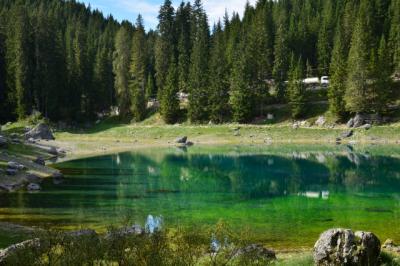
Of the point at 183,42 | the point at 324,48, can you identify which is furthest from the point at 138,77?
the point at 324,48

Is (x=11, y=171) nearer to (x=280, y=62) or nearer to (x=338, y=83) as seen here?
(x=338, y=83)

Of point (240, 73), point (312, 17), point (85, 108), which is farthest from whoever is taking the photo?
point (312, 17)

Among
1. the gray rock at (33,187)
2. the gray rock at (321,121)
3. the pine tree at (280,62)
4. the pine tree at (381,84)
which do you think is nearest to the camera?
the gray rock at (33,187)

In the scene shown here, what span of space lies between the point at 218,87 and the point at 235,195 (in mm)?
69934

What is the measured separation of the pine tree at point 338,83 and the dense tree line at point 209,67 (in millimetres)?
207

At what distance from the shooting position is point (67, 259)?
31.4ft

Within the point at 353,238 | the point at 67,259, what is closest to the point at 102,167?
the point at 353,238

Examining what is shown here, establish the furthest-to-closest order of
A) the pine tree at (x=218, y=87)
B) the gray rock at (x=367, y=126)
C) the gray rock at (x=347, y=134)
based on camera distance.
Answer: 1. the pine tree at (x=218, y=87)
2. the gray rock at (x=367, y=126)
3. the gray rock at (x=347, y=134)

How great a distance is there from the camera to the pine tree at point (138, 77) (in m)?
114

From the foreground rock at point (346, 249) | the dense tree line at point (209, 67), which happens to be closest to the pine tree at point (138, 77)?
the dense tree line at point (209, 67)

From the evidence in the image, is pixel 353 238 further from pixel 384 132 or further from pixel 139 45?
pixel 139 45

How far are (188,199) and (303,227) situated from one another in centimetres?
1250

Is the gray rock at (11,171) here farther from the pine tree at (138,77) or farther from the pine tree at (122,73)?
the pine tree at (122,73)

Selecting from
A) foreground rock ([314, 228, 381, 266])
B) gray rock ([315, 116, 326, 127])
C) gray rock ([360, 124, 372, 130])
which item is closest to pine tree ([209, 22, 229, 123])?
gray rock ([315, 116, 326, 127])
